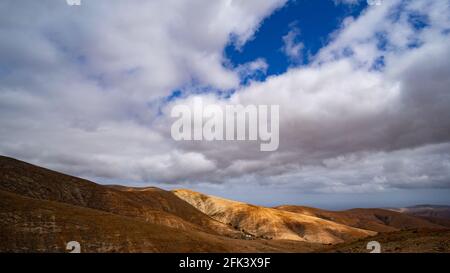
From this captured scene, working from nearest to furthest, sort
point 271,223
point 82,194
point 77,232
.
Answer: point 77,232, point 82,194, point 271,223

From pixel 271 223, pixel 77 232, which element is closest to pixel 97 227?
pixel 77 232

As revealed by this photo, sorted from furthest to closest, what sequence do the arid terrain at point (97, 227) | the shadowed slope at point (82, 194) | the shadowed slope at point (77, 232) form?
1. the shadowed slope at point (82, 194)
2. the shadowed slope at point (77, 232)
3. the arid terrain at point (97, 227)

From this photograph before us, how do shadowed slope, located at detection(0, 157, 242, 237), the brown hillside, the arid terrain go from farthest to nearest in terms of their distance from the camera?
the brown hillside
shadowed slope, located at detection(0, 157, 242, 237)
the arid terrain

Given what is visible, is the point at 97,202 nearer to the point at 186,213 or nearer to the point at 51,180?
the point at 51,180

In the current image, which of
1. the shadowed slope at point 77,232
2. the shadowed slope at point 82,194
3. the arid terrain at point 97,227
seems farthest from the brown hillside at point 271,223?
the shadowed slope at point 77,232

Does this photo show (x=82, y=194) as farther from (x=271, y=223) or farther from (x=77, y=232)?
(x=271, y=223)

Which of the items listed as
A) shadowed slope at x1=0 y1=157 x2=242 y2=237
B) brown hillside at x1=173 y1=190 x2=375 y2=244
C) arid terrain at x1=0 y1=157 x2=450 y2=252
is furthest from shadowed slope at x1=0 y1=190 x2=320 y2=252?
brown hillside at x1=173 y1=190 x2=375 y2=244

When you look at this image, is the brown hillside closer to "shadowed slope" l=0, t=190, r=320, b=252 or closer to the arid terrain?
the arid terrain

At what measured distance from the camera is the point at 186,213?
4663 inches

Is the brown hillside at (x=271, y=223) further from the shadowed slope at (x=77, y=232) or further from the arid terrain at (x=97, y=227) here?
the shadowed slope at (x=77, y=232)
